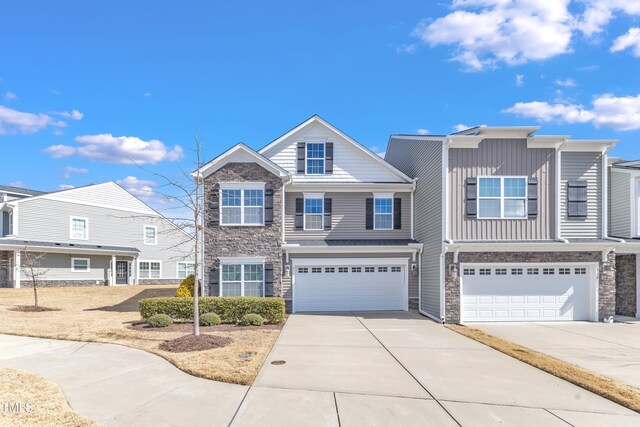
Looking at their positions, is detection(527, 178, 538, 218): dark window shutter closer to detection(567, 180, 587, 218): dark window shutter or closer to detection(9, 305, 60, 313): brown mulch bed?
detection(567, 180, 587, 218): dark window shutter

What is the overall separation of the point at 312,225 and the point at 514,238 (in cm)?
811

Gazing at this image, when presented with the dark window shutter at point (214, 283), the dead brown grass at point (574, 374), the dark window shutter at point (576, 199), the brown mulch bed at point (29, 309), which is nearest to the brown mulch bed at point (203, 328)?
the dark window shutter at point (214, 283)

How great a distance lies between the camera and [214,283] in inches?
601

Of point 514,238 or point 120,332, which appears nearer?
point 120,332

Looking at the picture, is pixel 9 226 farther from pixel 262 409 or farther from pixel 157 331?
pixel 262 409

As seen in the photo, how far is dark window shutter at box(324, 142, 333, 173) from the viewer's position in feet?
58.7

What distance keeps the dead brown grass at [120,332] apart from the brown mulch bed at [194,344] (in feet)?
0.72

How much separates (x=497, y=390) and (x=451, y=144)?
31.2 ft

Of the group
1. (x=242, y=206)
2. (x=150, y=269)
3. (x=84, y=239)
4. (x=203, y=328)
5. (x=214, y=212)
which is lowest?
(x=150, y=269)

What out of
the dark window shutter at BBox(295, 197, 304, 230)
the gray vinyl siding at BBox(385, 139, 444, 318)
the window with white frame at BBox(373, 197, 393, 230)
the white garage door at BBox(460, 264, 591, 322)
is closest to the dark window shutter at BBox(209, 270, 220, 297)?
the dark window shutter at BBox(295, 197, 304, 230)

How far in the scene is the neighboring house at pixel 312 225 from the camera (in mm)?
15555

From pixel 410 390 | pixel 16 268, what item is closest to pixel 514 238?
pixel 410 390

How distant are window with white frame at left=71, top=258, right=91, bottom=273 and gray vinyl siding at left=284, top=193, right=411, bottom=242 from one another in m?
18.3

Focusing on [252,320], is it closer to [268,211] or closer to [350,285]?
[268,211]
